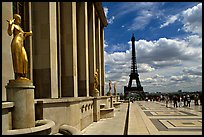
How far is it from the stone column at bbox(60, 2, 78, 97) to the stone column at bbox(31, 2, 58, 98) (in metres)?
4.13

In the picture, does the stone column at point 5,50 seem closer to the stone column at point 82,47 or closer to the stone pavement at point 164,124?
the stone pavement at point 164,124

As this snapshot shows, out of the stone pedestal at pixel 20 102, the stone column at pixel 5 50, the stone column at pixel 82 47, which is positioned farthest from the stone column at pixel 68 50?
the stone pedestal at pixel 20 102

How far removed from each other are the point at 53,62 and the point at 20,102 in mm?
8125

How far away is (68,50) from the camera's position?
2045cm

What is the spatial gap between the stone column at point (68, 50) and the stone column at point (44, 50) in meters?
4.13

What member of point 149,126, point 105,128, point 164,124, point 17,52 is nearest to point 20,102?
point 17,52

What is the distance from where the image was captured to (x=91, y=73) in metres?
31.5

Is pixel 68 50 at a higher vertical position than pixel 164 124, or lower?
higher

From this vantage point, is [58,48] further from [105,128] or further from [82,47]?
[105,128]

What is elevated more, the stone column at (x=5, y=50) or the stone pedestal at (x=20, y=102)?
the stone column at (x=5, y=50)

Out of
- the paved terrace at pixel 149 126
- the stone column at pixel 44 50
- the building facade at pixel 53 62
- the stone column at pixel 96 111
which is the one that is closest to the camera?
the building facade at pixel 53 62

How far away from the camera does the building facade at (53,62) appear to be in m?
10.8

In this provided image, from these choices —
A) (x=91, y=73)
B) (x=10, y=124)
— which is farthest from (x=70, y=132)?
(x=91, y=73)

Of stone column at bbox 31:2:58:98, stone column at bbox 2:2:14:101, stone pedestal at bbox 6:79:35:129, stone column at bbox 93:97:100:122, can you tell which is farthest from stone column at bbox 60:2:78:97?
stone pedestal at bbox 6:79:35:129
